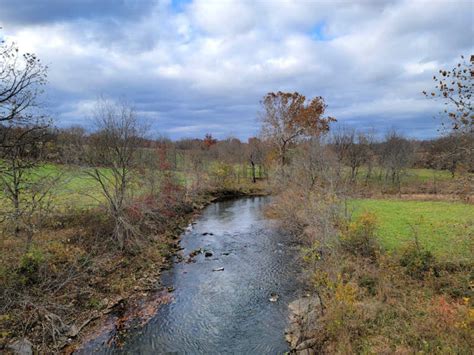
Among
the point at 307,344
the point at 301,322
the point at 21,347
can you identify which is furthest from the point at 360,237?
the point at 21,347

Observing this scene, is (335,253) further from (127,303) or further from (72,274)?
(72,274)

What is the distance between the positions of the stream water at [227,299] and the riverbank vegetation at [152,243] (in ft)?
4.54

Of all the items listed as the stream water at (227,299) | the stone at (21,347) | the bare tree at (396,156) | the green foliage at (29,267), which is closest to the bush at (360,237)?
the stream water at (227,299)

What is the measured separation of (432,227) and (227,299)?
13.7m

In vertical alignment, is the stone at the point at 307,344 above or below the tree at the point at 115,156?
below

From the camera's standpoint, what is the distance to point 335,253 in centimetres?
1424

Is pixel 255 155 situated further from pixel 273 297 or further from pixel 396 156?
pixel 273 297

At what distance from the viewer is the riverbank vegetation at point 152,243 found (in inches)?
390

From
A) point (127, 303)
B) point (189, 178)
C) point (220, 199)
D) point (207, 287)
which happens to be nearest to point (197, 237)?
point (207, 287)

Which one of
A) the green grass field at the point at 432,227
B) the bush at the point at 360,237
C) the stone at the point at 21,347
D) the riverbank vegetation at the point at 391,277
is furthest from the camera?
the bush at the point at 360,237

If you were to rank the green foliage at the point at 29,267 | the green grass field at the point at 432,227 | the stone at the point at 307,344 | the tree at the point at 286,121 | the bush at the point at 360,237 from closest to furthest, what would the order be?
the stone at the point at 307,344 < the green foliage at the point at 29,267 < the green grass field at the point at 432,227 < the bush at the point at 360,237 < the tree at the point at 286,121

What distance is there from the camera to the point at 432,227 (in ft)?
60.8

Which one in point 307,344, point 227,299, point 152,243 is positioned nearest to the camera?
point 307,344

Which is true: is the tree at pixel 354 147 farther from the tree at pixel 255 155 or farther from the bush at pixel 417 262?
the bush at pixel 417 262
